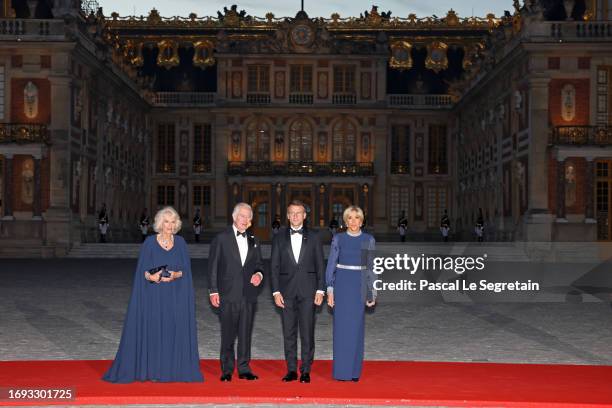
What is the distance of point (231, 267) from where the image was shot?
32.9ft

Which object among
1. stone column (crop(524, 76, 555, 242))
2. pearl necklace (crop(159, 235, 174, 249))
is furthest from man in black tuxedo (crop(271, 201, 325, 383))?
stone column (crop(524, 76, 555, 242))

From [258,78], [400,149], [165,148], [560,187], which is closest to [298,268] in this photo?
[560,187]

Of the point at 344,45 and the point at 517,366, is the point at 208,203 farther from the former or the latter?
the point at 517,366

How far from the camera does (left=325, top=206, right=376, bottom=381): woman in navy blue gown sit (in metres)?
10.0

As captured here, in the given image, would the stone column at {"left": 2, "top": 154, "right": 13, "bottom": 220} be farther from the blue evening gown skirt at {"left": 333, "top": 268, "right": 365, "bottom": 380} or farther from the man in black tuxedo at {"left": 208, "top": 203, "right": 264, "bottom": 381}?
the blue evening gown skirt at {"left": 333, "top": 268, "right": 365, "bottom": 380}

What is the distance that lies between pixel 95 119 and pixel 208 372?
117 ft

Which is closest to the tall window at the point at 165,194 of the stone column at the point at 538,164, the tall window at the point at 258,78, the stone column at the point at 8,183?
the tall window at the point at 258,78

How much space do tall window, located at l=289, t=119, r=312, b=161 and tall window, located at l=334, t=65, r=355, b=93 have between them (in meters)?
2.71

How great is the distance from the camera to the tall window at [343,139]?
59969 mm

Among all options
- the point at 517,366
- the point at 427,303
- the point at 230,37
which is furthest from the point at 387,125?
the point at 517,366

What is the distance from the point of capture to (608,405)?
8.92m

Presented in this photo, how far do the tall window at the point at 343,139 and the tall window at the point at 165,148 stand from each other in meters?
9.02

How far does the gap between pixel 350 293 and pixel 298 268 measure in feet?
1.77

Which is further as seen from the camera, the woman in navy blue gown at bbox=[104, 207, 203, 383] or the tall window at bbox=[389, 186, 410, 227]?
the tall window at bbox=[389, 186, 410, 227]
